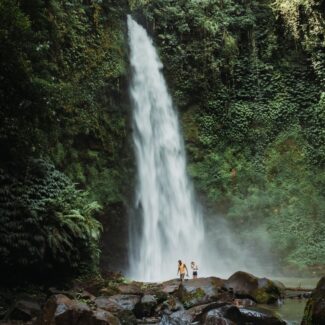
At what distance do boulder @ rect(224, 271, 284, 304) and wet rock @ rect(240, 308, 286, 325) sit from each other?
2.54m

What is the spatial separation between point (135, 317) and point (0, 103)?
5996mm

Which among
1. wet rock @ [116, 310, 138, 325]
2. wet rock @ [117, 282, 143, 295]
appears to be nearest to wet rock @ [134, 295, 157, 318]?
wet rock @ [116, 310, 138, 325]

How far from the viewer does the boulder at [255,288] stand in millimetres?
10968

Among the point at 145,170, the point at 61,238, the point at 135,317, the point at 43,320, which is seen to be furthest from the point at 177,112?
Answer: the point at 43,320

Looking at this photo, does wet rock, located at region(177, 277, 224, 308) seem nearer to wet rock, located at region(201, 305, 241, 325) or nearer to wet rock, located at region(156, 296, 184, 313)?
wet rock, located at region(156, 296, 184, 313)

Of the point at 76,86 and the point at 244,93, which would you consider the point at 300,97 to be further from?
A: the point at 76,86

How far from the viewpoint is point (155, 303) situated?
10.1 meters

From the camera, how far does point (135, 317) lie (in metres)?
9.24

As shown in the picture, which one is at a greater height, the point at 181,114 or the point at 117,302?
the point at 181,114

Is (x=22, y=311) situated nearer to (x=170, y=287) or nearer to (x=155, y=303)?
(x=155, y=303)

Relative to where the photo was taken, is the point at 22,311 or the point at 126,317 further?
the point at 126,317

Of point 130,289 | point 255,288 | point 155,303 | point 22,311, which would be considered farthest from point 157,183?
A: point 22,311

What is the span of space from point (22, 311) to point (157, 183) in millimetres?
11182

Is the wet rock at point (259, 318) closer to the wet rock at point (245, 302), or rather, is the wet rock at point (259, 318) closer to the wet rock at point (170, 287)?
the wet rock at point (245, 302)
